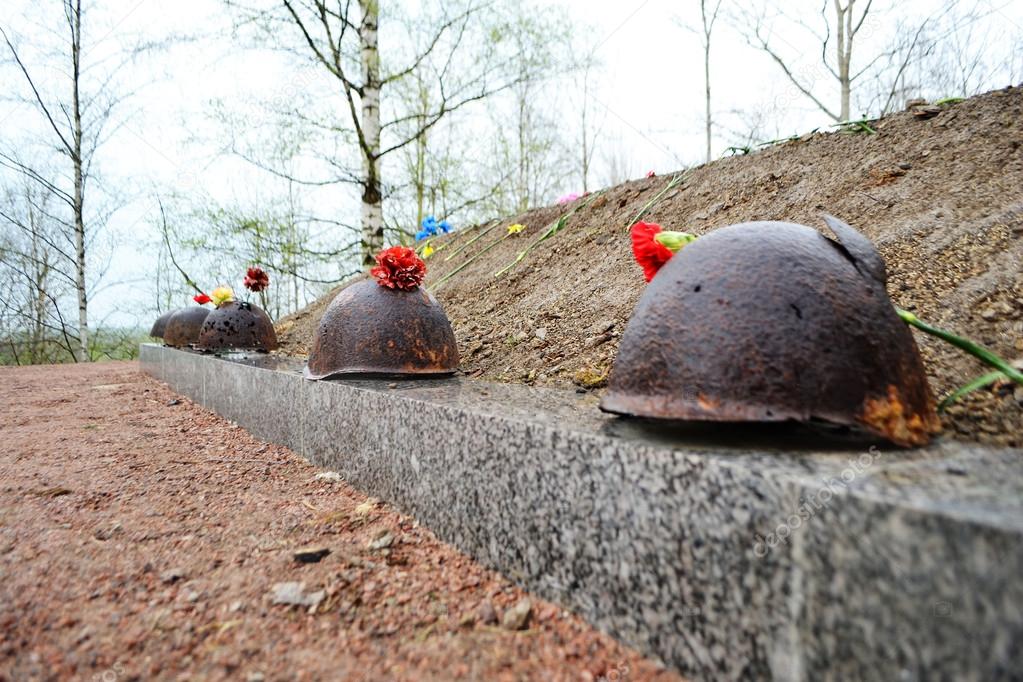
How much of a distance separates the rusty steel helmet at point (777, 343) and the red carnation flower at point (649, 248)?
198 mm

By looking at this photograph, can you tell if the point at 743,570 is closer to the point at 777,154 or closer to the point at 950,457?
the point at 950,457

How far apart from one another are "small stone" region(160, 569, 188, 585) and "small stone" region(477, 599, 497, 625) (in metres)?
1.06

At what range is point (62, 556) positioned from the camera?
1952 millimetres

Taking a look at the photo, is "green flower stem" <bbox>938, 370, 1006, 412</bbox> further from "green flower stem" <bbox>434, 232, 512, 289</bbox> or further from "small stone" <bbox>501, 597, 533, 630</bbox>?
"green flower stem" <bbox>434, 232, 512, 289</bbox>

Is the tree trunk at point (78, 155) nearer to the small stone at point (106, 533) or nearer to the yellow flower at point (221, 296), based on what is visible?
the yellow flower at point (221, 296)

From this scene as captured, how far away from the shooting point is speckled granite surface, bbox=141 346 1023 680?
81 cm

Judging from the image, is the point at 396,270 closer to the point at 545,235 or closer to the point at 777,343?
the point at 777,343

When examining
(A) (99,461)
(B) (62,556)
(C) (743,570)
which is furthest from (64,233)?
(C) (743,570)

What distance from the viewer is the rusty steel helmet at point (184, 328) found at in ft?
24.3

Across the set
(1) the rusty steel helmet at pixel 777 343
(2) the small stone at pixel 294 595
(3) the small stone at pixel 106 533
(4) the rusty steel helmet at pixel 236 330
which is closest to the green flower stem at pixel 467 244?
(4) the rusty steel helmet at pixel 236 330

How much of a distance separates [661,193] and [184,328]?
21.6 ft

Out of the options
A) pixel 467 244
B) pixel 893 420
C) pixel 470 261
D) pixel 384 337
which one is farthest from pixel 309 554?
pixel 467 244

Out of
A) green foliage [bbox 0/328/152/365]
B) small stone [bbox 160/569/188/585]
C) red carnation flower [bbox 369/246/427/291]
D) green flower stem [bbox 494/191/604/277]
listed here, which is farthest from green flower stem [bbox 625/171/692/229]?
green foliage [bbox 0/328/152/365]

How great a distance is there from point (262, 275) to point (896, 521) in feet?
22.1
